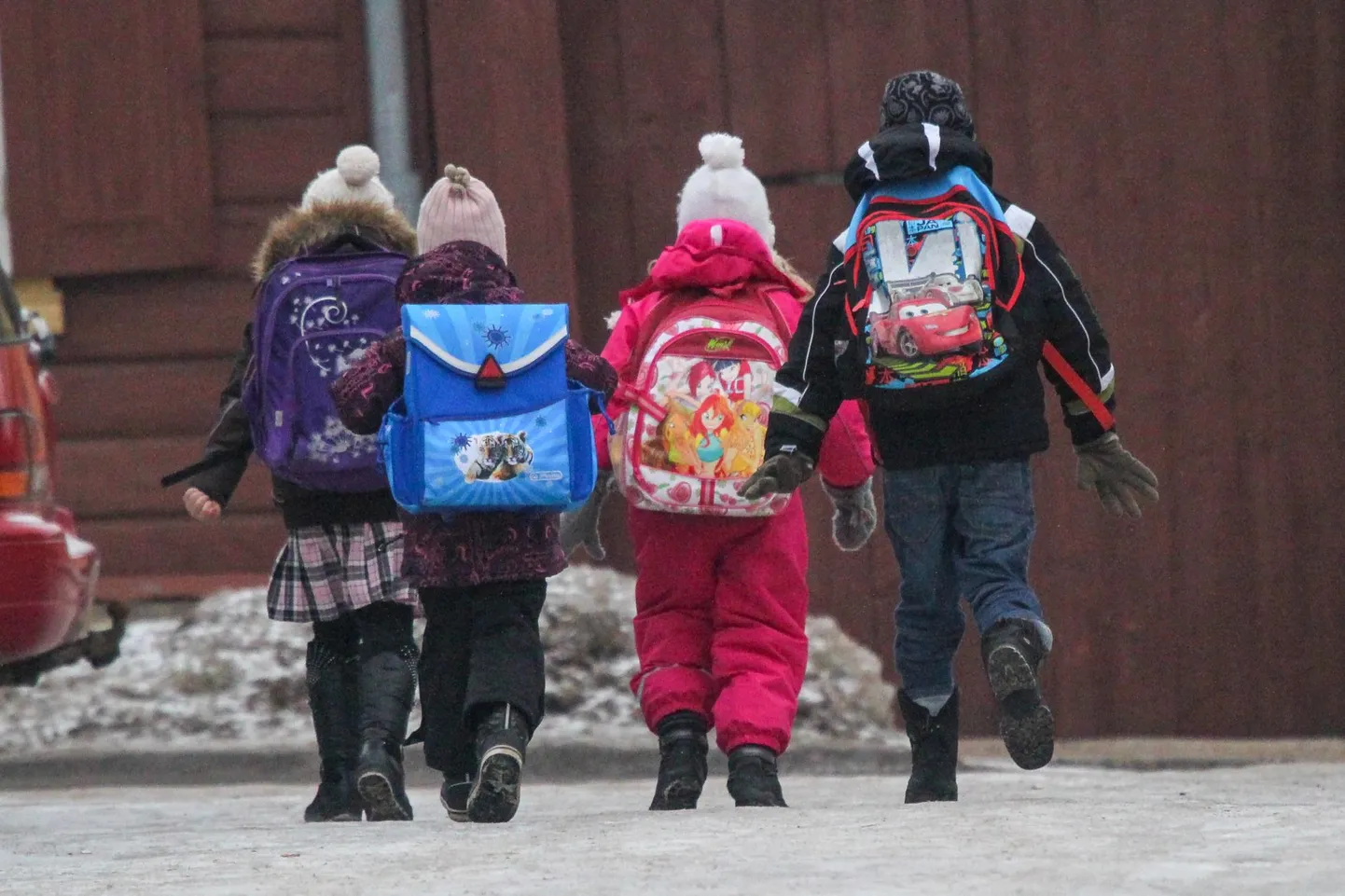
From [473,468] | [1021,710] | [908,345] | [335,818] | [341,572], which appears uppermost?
[908,345]

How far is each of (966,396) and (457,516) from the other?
1125mm

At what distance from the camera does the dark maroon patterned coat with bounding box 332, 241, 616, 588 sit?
17.6 ft

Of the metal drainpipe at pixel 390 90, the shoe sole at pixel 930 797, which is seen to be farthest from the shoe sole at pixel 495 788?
the metal drainpipe at pixel 390 90

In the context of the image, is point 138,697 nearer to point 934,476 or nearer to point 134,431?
point 134,431

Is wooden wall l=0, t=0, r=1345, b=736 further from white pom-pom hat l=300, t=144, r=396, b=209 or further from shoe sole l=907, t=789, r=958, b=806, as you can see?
shoe sole l=907, t=789, r=958, b=806

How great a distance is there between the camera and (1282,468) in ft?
28.4

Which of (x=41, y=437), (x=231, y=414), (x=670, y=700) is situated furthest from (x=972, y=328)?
(x=41, y=437)

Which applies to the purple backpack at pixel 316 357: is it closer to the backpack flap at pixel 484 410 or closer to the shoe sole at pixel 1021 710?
the backpack flap at pixel 484 410

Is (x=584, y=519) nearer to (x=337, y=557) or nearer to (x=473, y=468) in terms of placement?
(x=337, y=557)

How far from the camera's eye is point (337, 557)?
5996 mm

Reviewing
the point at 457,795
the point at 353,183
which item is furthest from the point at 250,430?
the point at 457,795

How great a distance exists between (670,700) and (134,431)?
3663 millimetres

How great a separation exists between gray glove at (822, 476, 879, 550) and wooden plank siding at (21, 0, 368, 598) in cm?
331

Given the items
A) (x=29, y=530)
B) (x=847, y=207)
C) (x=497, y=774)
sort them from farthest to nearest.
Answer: (x=847, y=207), (x=29, y=530), (x=497, y=774)
